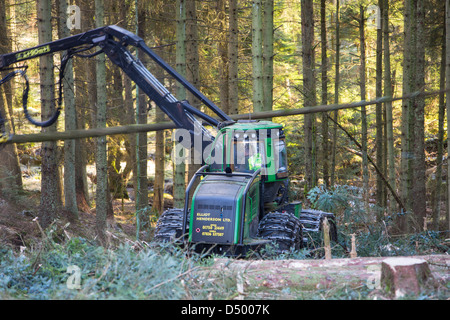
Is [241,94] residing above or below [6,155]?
above

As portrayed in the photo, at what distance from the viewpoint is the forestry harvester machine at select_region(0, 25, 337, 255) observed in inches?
295

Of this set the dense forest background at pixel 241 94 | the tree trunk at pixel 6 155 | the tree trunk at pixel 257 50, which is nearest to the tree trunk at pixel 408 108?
the dense forest background at pixel 241 94

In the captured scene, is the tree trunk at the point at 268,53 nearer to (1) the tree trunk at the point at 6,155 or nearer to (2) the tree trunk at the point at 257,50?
(2) the tree trunk at the point at 257,50

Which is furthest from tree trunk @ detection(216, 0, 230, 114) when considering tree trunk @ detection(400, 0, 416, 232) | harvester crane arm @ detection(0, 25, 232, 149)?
harvester crane arm @ detection(0, 25, 232, 149)

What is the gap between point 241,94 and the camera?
2009 centimetres

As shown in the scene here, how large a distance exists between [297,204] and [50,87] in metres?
5.97

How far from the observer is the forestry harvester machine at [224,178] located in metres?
7.48

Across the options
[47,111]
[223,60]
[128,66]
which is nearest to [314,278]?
[128,66]

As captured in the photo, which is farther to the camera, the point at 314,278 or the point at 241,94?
the point at 241,94

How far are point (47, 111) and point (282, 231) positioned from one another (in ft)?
19.5

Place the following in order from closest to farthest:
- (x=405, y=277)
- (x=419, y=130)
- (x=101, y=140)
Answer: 1. (x=405, y=277)
2. (x=419, y=130)
3. (x=101, y=140)

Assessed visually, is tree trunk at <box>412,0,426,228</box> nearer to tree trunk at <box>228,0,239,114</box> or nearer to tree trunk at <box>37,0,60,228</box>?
tree trunk at <box>228,0,239,114</box>

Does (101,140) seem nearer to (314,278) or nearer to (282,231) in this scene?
(282,231)
